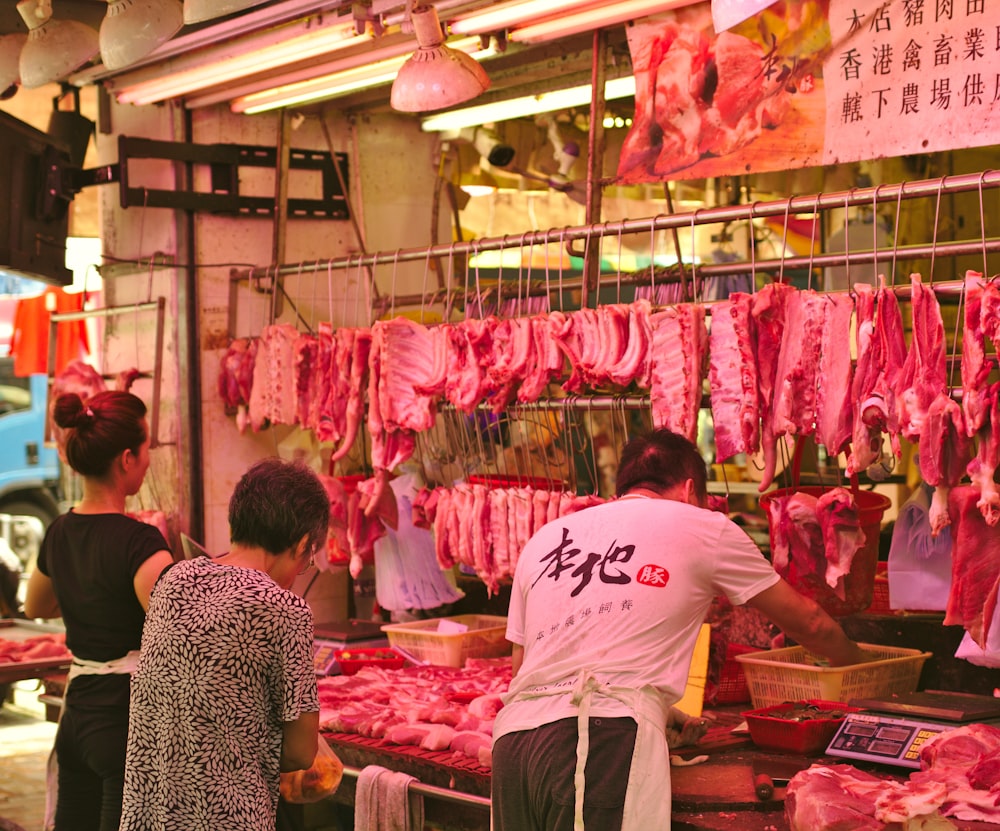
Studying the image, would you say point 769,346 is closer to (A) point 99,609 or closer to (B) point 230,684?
(B) point 230,684

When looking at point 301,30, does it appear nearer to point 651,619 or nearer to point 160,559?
point 160,559

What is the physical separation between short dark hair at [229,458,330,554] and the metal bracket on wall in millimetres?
3678

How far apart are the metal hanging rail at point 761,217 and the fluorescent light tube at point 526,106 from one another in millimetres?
1222

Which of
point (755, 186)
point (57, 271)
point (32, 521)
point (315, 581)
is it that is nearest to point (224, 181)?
point (57, 271)

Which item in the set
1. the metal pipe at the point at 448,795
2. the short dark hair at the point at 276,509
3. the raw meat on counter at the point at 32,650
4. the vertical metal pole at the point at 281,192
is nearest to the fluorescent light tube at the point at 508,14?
the vertical metal pole at the point at 281,192

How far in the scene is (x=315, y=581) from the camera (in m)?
6.92

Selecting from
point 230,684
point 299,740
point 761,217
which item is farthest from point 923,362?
point 230,684

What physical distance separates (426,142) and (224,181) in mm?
1277

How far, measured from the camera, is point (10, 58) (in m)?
5.69

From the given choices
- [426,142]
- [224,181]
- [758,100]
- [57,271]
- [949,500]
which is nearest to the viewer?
[949,500]

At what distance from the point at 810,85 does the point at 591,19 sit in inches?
37.5

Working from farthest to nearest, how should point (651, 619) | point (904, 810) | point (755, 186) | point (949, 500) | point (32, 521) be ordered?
point (32, 521), point (755, 186), point (949, 500), point (651, 619), point (904, 810)

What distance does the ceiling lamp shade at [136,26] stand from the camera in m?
4.77

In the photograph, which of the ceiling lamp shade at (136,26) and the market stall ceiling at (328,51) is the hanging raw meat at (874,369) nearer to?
the market stall ceiling at (328,51)
